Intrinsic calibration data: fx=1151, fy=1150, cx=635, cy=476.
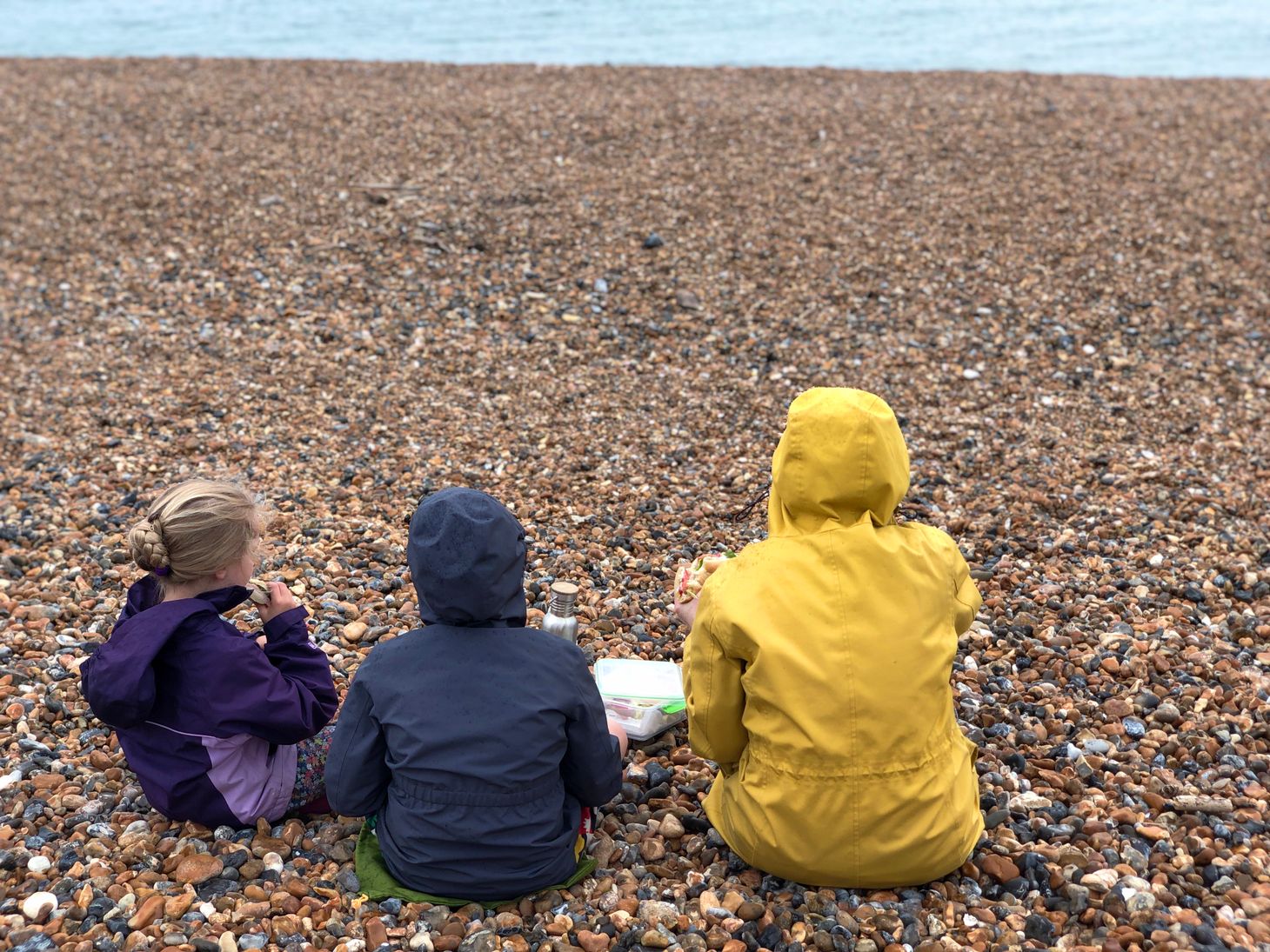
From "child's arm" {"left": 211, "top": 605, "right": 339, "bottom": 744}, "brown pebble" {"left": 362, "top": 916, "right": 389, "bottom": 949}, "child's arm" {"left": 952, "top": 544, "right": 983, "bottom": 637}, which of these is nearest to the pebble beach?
"brown pebble" {"left": 362, "top": 916, "right": 389, "bottom": 949}

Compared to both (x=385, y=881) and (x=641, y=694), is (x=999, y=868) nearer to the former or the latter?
(x=641, y=694)

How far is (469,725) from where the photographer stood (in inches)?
120

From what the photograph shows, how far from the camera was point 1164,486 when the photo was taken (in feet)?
20.5

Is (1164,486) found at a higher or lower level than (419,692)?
lower

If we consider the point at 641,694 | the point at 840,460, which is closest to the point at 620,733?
the point at 641,694

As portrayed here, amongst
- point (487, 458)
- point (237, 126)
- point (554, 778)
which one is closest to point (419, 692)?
point (554, 778)

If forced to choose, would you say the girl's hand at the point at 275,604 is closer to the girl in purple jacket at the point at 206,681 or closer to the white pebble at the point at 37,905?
the girl in purple jacket at the point at 206,681

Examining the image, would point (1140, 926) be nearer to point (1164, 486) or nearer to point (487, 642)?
point (487, 642)

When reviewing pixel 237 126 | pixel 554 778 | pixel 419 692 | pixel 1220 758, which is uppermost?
pixel 237 126

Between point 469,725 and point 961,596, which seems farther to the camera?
point 961,596

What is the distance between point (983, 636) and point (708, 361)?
137 inches

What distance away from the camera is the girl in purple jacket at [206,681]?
3275 mm

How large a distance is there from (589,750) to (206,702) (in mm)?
1115

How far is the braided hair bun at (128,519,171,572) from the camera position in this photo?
330 cm
